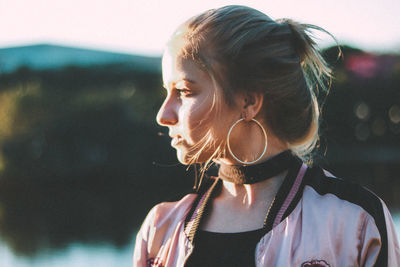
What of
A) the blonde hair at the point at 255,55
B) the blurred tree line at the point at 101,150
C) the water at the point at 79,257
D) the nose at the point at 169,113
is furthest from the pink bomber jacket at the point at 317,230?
the blurred tree line at the point at 101,150

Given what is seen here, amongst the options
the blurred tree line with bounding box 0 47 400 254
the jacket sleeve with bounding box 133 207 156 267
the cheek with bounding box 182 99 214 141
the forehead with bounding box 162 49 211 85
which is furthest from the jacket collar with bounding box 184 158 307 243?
the blurred tree line with bounding box 0 47 400 254

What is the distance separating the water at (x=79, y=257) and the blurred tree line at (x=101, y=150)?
34cm

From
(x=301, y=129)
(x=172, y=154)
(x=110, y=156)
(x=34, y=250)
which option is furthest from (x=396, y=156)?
(x=301, y=129)

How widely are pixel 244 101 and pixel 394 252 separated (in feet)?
1.78

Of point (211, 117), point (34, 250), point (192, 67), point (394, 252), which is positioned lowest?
point (34, 250)

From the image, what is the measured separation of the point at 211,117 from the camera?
1.60 m

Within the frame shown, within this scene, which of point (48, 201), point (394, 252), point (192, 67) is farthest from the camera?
point (48, 201)

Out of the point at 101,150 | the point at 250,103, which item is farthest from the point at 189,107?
the point at 101,150

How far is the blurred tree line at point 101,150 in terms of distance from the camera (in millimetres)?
11766

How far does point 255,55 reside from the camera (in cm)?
159

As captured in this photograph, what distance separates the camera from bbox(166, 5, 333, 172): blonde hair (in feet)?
5.21

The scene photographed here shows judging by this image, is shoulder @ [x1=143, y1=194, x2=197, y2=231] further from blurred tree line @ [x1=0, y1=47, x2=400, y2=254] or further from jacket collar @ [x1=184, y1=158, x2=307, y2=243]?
blurred tree line @ [x1=0, y1=47, x2=400, y2=254]

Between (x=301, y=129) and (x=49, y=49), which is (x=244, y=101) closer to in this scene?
(x=301, y=129)

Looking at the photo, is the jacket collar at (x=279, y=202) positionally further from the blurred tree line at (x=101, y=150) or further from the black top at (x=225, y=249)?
the blurred tree line at (x=101, y=150)
